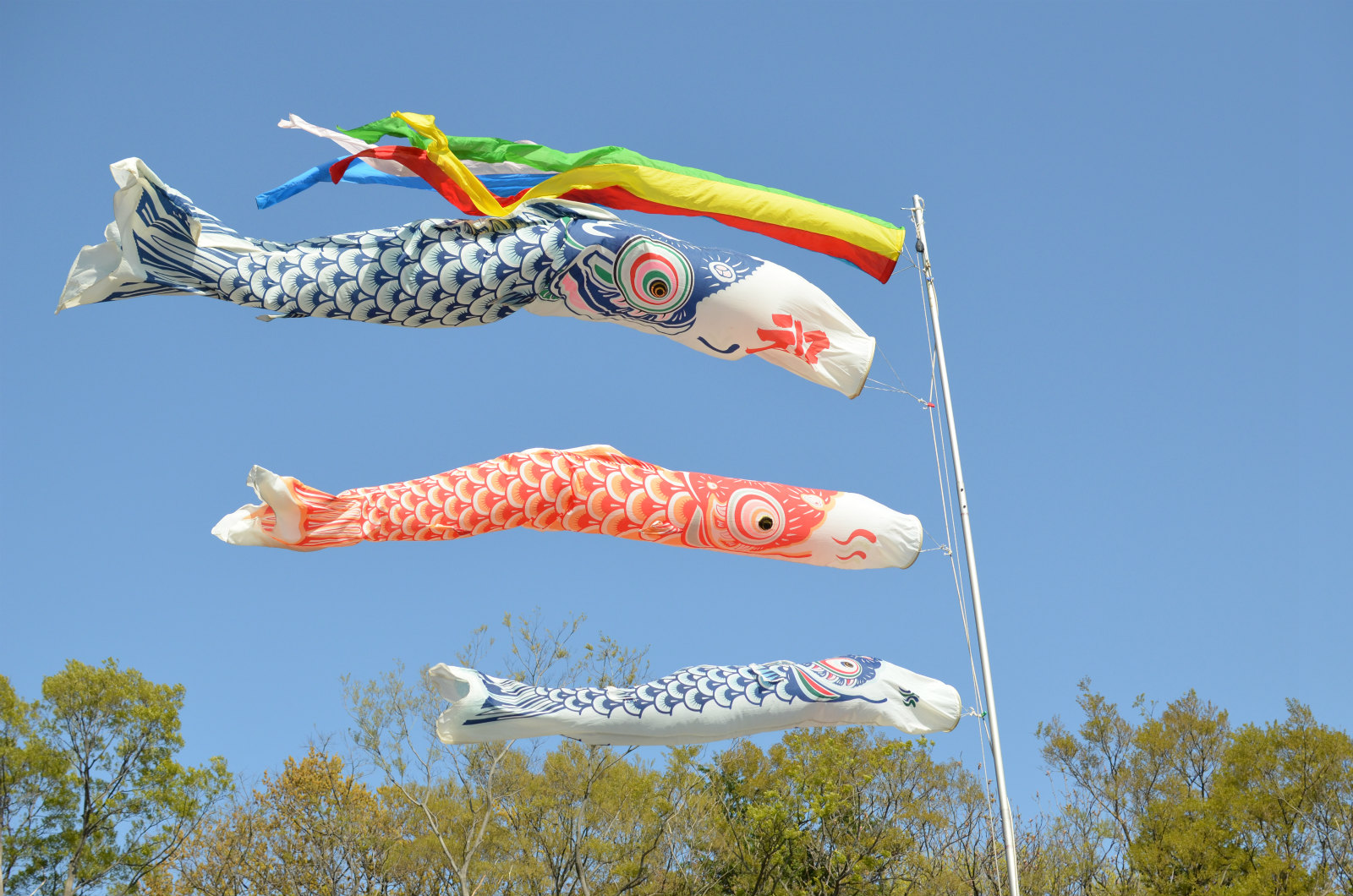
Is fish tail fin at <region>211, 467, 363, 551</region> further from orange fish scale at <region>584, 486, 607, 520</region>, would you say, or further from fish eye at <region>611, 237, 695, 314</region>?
fish eye at <region>611, 237, 695, 314</region>

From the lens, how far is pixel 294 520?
6336mm

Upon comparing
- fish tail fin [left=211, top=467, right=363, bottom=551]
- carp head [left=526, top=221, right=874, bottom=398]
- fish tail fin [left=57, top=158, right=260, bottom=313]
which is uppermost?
carp head [left=526, top=221, right=874, bottom=398]

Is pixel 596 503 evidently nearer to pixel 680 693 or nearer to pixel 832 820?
pixel 680 693

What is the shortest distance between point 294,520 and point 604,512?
1.61 m

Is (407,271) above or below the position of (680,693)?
above

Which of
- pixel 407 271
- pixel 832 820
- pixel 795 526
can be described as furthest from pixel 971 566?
pixel 832 820

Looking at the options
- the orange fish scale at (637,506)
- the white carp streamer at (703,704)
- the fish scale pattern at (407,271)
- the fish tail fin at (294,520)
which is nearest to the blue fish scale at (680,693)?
the white carp streamer at (703,704)

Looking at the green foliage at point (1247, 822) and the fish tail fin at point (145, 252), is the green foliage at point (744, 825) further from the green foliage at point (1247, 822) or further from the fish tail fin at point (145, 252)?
the fish tail fin at point (145, 252)

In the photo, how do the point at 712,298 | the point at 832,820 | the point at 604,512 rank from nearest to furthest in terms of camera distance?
1. the point at 604,512
2. the point at 712,298
3. the point at 832,820

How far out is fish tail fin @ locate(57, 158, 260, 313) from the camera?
249 inches

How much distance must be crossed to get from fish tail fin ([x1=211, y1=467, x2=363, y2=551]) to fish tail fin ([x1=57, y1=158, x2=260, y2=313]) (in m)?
1.16

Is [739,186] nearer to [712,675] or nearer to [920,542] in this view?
[920,542]

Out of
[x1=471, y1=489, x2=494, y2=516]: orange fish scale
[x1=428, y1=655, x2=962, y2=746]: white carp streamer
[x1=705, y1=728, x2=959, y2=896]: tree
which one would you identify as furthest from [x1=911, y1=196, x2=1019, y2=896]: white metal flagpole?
[x1=705, y1=728, x2=959, y2=896]: tree

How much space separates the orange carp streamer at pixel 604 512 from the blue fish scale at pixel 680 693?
671mm
